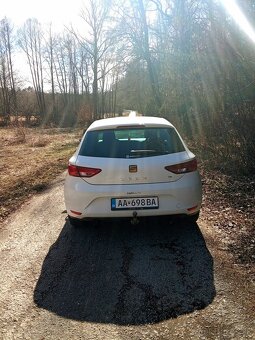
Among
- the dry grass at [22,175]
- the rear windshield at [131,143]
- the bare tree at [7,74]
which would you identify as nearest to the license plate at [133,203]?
the rear windshield at [131,143]

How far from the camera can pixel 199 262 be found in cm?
377

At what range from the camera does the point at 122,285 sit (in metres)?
3.33

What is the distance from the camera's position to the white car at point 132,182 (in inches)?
159

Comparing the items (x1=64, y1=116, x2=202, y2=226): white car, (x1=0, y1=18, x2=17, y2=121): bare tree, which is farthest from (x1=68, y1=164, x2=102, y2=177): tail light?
(x1=0, y1=18, x2=17, y2=121): bare tree

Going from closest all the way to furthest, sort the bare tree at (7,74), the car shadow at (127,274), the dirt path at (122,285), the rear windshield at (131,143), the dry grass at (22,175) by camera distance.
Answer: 1. the dirt path at (122,285)
2. the car shadow at (127,274)
3. the rear windshield at (131,143)
4. the dry grass at (22,175)
5. the bare tree at (7,74)

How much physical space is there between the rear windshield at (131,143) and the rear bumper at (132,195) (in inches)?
16.7

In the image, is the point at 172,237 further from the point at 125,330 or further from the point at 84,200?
the point at 125,330

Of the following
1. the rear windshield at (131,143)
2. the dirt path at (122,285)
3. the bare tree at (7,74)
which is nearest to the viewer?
the dirt path at (122,285)

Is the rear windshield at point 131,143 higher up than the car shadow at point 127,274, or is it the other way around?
the rear windshield at point 131,143

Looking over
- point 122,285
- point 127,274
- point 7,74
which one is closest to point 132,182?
point 127,274

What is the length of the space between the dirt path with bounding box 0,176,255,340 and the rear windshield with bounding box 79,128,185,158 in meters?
1.21

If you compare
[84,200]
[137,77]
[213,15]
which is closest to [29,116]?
[137,77]

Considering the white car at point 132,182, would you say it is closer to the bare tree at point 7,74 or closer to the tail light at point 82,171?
the tail light at point 82,171

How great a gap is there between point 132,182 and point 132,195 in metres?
0.16
